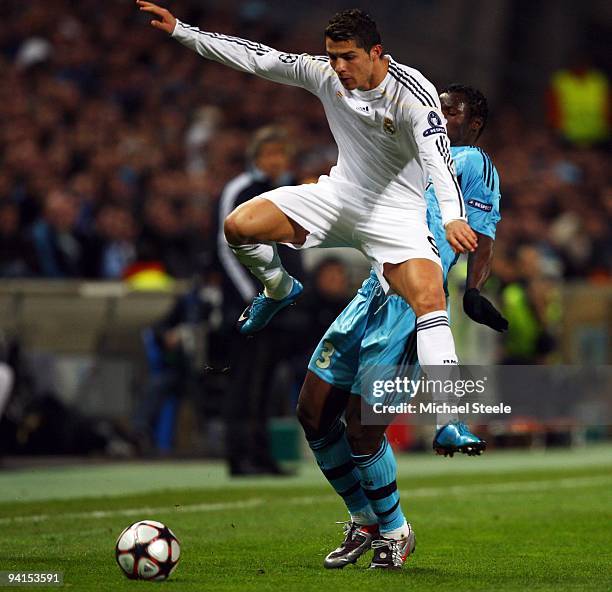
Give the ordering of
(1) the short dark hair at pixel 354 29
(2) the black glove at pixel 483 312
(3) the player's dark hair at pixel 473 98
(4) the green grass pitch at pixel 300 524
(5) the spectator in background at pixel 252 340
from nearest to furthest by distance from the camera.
Answer: 1. (4) the green grass pitch at pixel 300 524
2. (1) the short dark hair at pixel 354 29
3. (2) the black glove at pixel 483 312
4. (3) the player's dark hair at pixel 473 98
5. (5) the spectator in background at pixel 252 340

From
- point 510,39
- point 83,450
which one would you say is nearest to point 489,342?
point 83,450

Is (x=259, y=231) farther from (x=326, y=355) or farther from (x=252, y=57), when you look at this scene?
(x=252, y=57)

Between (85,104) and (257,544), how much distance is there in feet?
35.9

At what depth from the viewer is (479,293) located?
6590 millimetres

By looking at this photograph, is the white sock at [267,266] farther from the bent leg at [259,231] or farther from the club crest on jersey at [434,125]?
the club crest on jersey at [434,125]

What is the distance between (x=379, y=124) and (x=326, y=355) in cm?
109

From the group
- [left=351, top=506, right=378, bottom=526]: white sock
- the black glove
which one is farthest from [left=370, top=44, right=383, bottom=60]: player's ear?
[left=351, top=506, right=378, bottom=526]: white sock

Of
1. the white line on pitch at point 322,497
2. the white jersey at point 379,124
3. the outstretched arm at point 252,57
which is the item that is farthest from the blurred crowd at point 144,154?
the white jersey at point 379,124

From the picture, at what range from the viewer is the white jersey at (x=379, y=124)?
625 centimetres

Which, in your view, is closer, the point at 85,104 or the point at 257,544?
the point at 257,544

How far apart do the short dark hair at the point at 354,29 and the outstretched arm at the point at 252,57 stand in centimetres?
31

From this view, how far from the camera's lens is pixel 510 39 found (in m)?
27.1

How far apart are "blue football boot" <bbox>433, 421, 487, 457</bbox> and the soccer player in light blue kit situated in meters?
0.53

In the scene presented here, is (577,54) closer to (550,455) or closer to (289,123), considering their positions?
(289,123)
